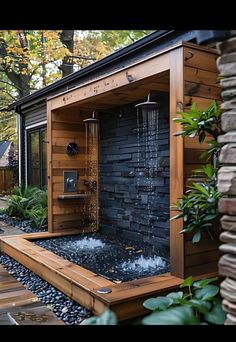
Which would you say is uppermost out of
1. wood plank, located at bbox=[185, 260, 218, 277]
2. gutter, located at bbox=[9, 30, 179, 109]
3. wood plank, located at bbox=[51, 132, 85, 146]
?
gutter, located at bbox=[9, 30, 179, 109]

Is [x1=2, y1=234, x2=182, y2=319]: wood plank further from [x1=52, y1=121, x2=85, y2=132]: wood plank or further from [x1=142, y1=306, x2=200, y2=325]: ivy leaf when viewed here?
[x1=52, y1=121, x2=85, y2=132]: wood plank

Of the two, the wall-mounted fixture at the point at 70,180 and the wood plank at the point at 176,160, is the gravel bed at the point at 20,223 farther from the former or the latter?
the wood plank at the point at 176,160

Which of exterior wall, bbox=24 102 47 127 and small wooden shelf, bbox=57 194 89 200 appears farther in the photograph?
exterior wall, bbox=24 102 47 127

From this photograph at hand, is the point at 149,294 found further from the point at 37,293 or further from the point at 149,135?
the point at 149,135

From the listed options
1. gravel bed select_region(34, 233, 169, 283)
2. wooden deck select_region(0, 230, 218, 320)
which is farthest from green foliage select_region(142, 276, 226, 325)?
gravel bed select_region(34, 233, 169, 283)

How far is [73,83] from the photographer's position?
5941 millimetres

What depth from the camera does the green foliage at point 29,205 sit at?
19.5ft

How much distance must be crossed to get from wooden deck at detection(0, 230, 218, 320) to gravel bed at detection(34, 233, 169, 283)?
21 cm

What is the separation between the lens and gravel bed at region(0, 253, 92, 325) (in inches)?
101

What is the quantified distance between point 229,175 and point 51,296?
219 centimetres

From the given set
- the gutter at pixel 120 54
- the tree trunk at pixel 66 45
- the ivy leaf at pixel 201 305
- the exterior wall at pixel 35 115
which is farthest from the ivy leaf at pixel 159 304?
the tree trunk at pixel 66 45

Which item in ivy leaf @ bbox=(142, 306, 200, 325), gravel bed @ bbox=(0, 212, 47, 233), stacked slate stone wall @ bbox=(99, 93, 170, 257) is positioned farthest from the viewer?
gravel bed @ bbox=(0, 212, 47, 233)

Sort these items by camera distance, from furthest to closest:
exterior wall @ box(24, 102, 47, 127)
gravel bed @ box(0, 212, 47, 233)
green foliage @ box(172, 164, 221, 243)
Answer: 1. exterior wall @ box(24, 102, 47, 127)
2. gravel bed @ box(0, 212, 47, 233)
3. green foliage @ box(172, 164, 221, 243)
